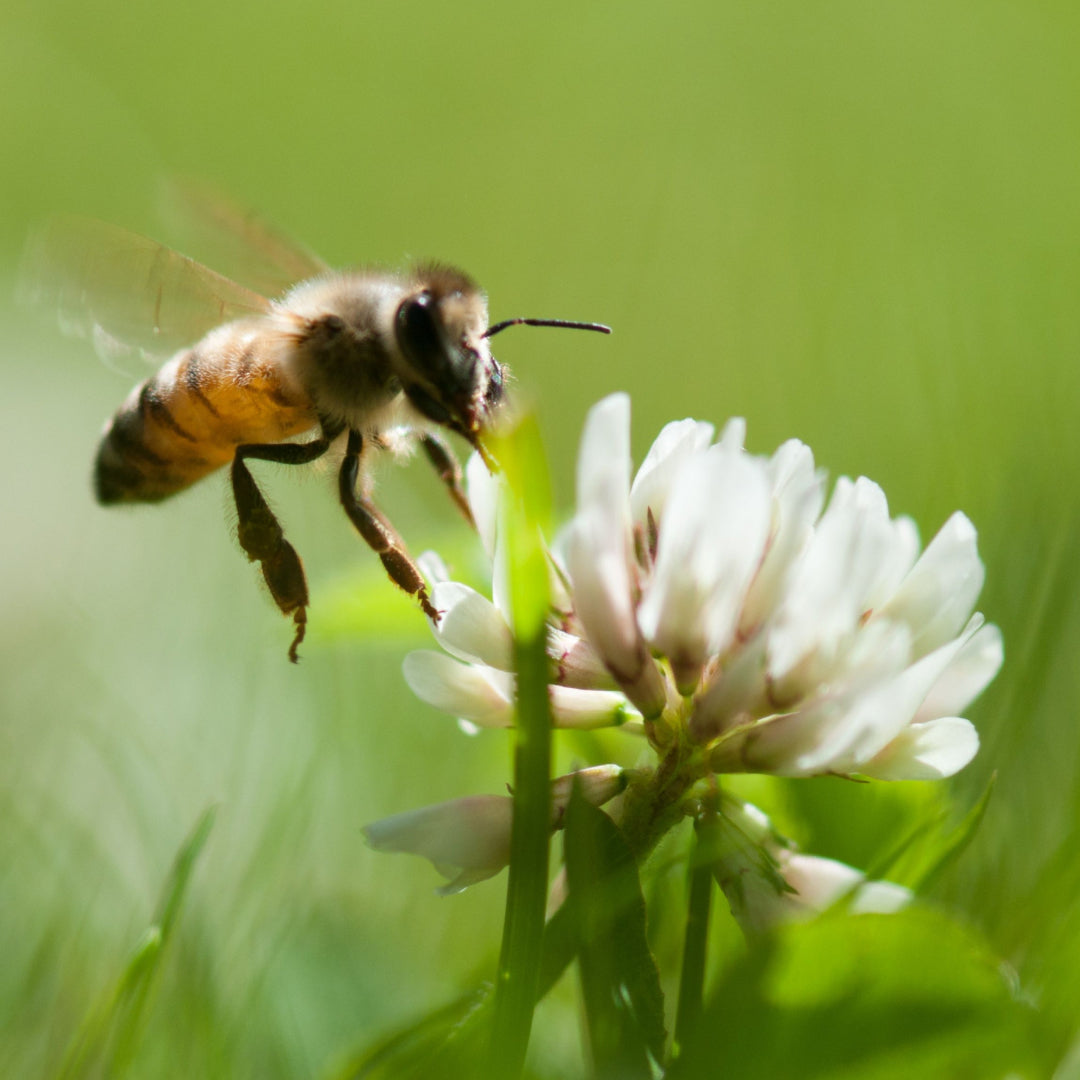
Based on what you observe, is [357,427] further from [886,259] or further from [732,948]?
[886,259]

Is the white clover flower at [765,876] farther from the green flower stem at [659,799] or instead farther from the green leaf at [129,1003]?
the green leaf at [129,1003]

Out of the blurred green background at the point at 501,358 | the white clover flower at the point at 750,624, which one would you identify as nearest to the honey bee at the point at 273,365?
the blurred green background at the point at 501,358

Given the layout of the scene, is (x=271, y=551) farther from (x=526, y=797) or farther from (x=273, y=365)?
(x=526, y=797)

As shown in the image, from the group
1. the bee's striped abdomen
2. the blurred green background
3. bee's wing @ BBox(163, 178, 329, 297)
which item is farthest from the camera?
bee's wing @ BBox(163, 178, 329, 297)

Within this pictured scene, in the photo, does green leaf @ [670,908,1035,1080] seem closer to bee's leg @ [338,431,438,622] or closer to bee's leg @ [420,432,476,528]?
bee's leg @ [338,431,438,622]

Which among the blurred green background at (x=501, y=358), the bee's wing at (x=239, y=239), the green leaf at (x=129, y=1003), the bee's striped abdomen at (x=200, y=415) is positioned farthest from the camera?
the bee's wing at (x=239, y=239)

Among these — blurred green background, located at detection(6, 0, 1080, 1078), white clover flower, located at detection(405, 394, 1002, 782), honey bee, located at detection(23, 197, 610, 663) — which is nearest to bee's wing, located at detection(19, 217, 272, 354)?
honey bee, located at detection(23, 197, 610, 663)
